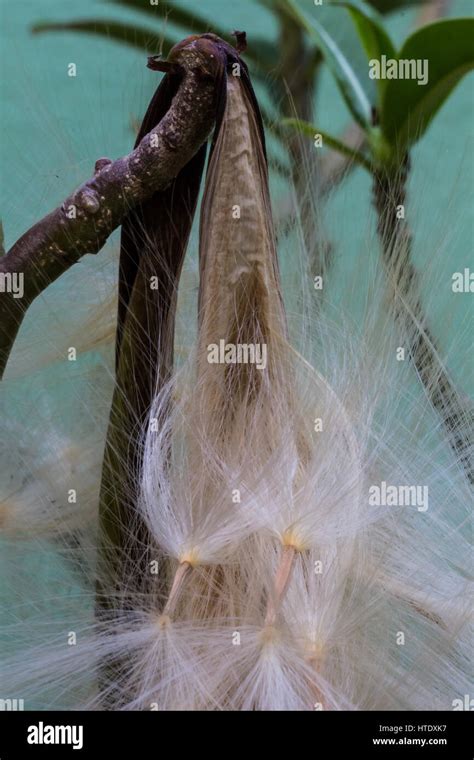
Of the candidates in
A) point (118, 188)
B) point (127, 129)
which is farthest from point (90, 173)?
point (118, 188)

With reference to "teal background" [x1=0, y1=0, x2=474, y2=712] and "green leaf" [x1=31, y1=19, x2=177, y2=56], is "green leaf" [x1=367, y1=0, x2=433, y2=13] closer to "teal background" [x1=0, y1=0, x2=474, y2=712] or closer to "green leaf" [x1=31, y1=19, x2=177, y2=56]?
"teal background" [x1=0, y1=0, x2=474, y2=712]

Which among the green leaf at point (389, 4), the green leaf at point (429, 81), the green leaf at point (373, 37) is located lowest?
the green leaf at point (429, 81)

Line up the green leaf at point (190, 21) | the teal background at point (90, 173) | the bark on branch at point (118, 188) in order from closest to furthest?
the bark on branch at point (118, 188) → the teal background at point (90, 173) → the green leaf at point (190, 21)

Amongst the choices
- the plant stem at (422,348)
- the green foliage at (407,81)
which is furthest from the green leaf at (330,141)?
the plant stem at (422,348)

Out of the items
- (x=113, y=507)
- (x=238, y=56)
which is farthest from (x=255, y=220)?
(x=113, y=507)

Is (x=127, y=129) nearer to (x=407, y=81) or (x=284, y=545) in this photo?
(x=407, y=81)

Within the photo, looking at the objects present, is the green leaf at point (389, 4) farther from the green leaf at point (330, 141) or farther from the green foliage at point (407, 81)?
the green leaf at point (330, 141)
